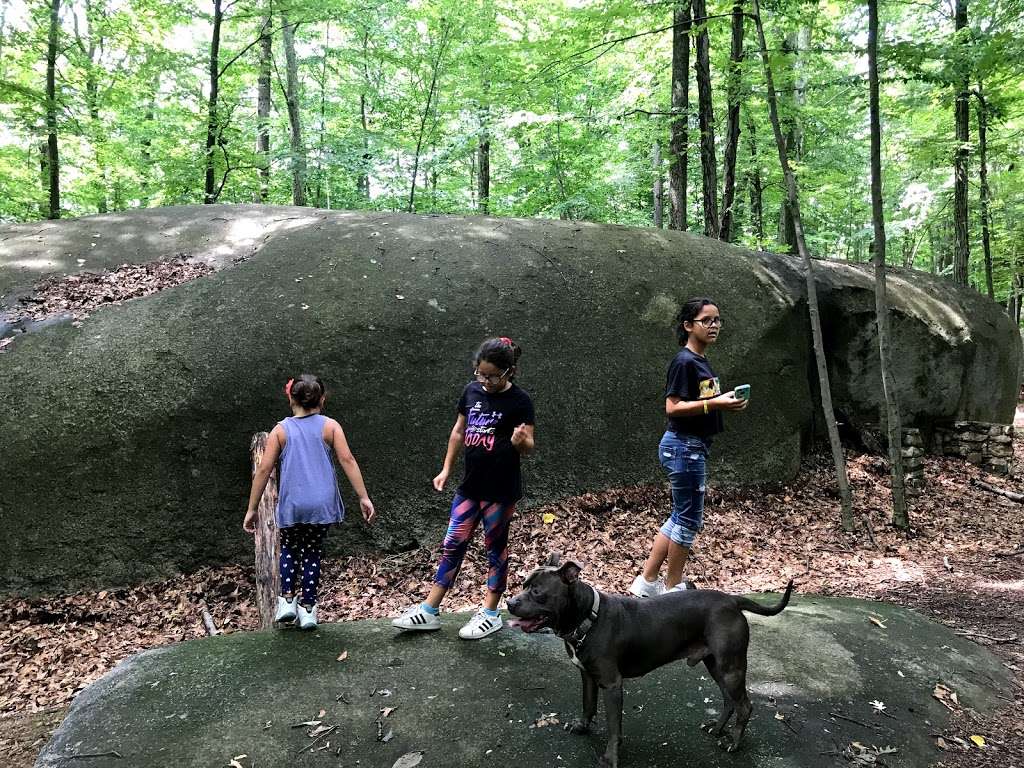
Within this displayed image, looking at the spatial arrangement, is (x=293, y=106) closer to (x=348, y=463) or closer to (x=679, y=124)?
(x=679, y=124)

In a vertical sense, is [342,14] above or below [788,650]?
above

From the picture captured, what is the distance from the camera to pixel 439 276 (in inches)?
296

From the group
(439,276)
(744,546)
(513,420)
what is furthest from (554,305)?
(513,420)

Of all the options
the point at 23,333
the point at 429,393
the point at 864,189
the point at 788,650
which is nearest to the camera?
the point at 788,650

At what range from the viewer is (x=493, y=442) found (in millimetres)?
3877

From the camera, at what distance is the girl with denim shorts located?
4074 millimetres

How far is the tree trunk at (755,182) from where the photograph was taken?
14.1 m

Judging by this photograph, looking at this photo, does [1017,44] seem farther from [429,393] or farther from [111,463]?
[111,463]

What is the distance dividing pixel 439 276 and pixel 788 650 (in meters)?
5.28

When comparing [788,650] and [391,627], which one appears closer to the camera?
[788,650]

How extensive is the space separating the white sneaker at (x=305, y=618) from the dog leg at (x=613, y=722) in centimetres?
224

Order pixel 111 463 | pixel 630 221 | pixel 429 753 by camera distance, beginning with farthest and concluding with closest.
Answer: pixel 630 221 < pixel 111 463 < pixel 429 753

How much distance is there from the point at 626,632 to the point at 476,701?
993mm

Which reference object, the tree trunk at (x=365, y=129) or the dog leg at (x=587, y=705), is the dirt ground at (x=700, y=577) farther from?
the tree trunk at (x=365, y=129)
